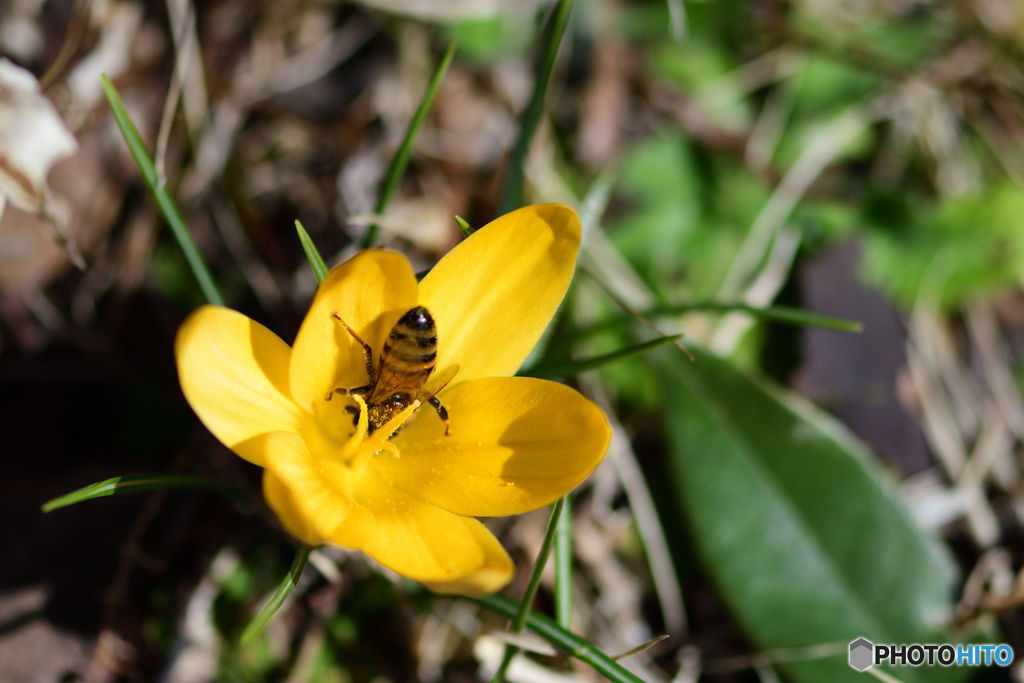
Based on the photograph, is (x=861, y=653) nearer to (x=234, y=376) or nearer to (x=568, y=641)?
(x=568, y=641)

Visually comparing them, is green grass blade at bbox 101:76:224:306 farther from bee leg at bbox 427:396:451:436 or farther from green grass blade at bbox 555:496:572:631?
green grass blade at bbox 555:496:572:631

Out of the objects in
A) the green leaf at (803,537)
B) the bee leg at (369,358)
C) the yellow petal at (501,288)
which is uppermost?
the yellow petal at (501,288)

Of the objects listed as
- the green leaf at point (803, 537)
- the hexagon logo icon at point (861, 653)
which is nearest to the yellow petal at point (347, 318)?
the green leaf at point (803, 537)

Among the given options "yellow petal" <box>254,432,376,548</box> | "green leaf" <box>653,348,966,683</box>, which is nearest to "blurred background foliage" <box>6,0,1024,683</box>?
"green leaf" <box>653,348,966,683</box>

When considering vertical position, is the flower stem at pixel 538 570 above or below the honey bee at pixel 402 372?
below

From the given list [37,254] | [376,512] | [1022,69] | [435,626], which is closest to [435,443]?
[376,512]

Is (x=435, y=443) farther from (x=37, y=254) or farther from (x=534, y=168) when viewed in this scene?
(x=37, y=254)

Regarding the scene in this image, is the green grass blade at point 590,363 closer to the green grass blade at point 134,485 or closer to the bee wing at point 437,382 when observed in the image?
the bee wing at point 437,382
